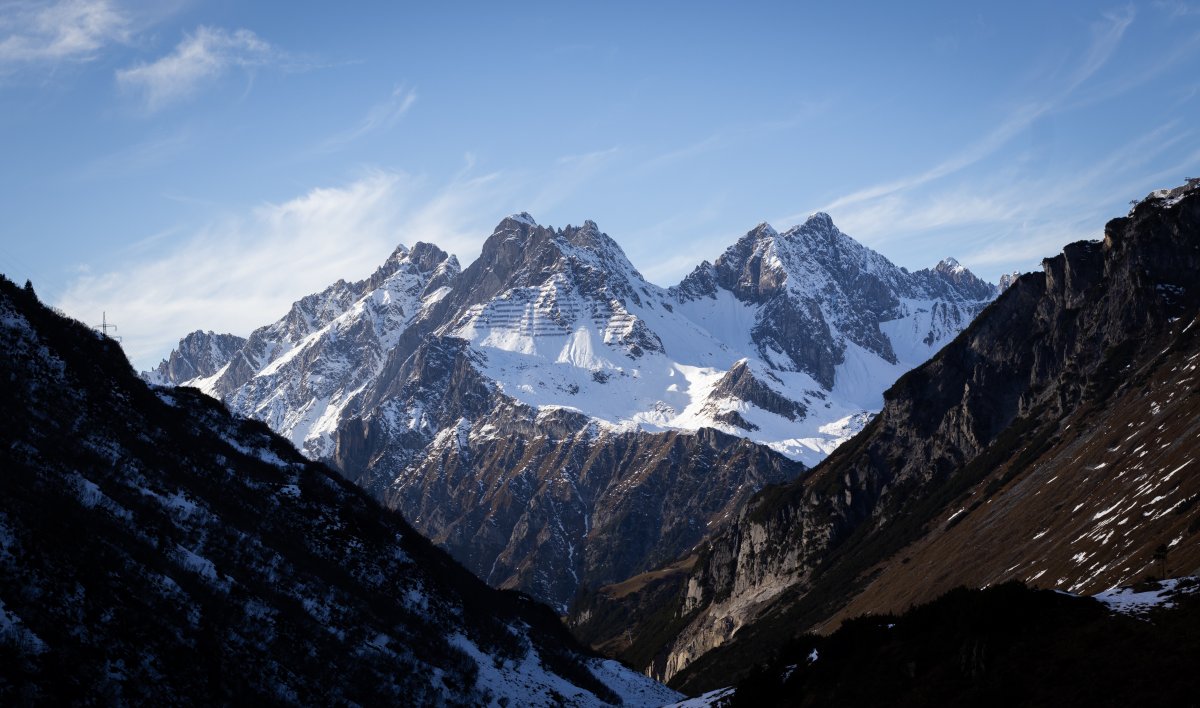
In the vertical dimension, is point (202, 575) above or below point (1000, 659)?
above

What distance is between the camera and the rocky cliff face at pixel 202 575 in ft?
151

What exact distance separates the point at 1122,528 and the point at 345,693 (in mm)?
93250

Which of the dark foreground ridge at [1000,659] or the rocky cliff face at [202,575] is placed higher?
the rocky cliff face at [202,575]

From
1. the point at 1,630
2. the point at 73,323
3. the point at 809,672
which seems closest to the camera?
the point at 1,630

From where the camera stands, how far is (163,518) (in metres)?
67.9

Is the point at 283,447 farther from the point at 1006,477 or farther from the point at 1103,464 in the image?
the point at 1006,477

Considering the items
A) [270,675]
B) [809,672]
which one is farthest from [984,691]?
[270,675]

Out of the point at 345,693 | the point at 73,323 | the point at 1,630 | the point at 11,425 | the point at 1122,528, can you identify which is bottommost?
the point at 1122,528

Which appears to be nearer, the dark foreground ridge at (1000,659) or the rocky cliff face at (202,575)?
the dark foreground ridge at (1000,659)

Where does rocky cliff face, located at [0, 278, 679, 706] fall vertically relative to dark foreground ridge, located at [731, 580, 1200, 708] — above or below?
above

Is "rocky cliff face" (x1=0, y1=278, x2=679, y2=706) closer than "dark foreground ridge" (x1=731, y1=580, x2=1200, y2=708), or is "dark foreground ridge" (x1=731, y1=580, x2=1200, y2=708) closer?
"dark foreground ridge" (x1=731, y1=580, x2=1200, y2=708)

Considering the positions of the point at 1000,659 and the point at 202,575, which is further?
the point at 202,575

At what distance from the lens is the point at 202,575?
6144cm

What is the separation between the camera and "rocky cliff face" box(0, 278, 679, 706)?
151 ft
